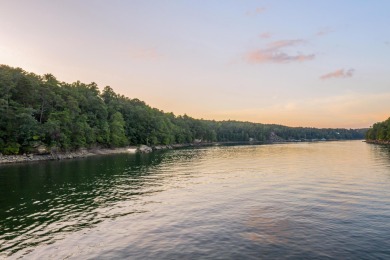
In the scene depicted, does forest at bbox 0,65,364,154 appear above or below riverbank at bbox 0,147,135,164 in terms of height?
above

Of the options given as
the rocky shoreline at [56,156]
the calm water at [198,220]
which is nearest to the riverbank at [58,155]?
the rocky shoreline at [56,156]

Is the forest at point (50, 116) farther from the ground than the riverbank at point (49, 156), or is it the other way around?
the forest at point (50, 116)

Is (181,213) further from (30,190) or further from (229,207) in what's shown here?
(30,190)

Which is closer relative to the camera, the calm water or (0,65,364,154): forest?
the calm water

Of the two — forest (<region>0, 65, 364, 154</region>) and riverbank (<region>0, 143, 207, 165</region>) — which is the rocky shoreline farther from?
forest (<region>0, 65, 364, 154</region>)

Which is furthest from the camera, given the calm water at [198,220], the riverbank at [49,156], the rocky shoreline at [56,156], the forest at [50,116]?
the forest at [50,116]

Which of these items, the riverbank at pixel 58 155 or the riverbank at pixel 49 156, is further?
the riverbank at pixel 58 155

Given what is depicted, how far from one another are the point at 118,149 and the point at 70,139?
32.9 m

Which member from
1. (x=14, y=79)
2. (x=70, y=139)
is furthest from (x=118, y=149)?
(x=14, y=79)

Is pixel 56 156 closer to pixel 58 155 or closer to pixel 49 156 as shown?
pixel 58 155

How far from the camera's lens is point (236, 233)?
2238cm

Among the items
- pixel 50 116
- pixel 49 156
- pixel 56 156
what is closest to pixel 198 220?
pixel 49 156

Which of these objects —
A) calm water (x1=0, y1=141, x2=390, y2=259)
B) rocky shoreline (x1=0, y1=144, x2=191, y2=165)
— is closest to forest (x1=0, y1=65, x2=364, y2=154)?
rocky shoreline (x1=0, y1=144, x2=191, y2=165)

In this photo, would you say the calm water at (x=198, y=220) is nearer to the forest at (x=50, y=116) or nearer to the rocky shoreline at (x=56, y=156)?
the rocky shoreline at (x=56, y=156)
